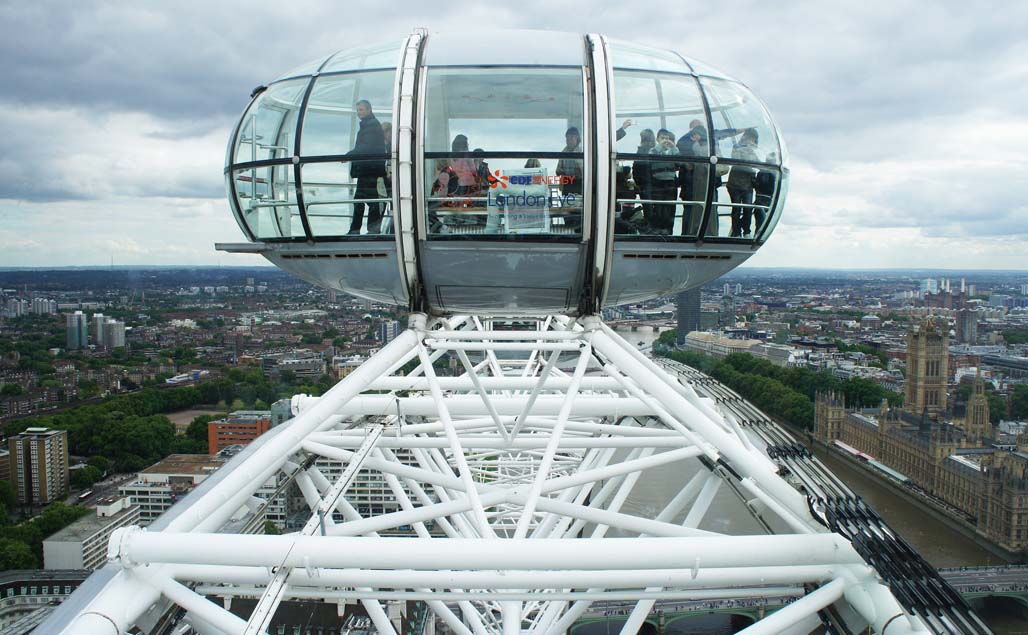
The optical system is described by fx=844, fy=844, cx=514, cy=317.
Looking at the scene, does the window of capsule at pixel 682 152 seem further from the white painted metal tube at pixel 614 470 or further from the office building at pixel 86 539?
the office building at pixel 86 539

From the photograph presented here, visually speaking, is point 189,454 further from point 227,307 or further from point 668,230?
point 227,307

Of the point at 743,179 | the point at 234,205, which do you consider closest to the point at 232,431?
the point at 234,205

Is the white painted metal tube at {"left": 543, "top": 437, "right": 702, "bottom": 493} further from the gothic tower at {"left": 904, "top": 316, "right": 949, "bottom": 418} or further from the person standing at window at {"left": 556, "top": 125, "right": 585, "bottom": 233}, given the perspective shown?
the gothic tower at {"left": 904, "top": 316, "right": 949, "bottom": 418}

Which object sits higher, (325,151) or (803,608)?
(325,151)

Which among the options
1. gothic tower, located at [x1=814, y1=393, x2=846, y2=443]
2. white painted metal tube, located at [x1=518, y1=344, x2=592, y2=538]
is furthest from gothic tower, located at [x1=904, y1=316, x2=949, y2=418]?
white painted metal tube, located at [x1=518, y1=344, x2=592, y2=538]

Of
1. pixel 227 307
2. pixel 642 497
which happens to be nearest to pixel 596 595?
pixel 642 497

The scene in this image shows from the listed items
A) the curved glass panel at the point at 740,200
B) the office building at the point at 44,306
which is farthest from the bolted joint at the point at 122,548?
the office building at the point at 44,306

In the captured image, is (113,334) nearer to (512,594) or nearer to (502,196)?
(502,196)
